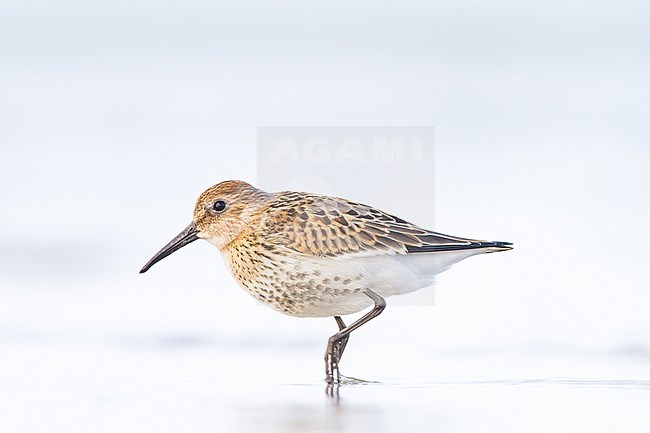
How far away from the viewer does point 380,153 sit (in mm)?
7848

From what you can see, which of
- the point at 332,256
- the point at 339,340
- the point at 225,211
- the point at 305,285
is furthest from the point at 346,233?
the point at 225,211

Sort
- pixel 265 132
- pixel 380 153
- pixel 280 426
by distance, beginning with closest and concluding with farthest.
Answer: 1. pixel 280 426
2. pixel 265 132
3. pixel 380 153

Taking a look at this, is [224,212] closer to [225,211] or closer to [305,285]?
[225,211]

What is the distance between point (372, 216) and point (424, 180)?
2444 millimetres

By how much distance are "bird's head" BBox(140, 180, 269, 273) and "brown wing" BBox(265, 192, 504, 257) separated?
12cm

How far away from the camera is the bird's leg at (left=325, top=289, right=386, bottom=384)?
4844 mm

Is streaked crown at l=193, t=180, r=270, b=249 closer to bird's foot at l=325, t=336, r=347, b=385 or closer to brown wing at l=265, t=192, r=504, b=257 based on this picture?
brown wing at l=265, t=192, r=504, b=257

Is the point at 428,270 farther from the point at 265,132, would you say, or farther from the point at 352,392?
the point at 265,132

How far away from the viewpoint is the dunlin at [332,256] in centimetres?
484

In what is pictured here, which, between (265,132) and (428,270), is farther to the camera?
(265,132)

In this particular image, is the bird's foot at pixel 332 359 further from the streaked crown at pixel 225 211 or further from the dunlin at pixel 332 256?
the streaked crown at pixel 225 211

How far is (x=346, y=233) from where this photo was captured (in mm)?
4945
